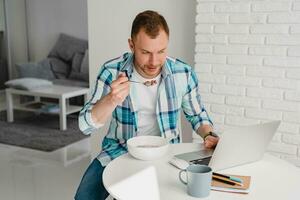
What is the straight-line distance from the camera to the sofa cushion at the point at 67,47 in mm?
5316

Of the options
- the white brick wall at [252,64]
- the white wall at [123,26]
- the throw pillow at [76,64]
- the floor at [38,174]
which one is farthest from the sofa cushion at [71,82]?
the white brick wall at [252,64]

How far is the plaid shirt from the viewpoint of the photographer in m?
1.68

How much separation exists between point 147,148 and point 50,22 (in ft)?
15.5

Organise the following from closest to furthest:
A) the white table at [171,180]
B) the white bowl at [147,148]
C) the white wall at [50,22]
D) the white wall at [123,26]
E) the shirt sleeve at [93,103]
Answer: the white table at [171,180] < the white bowl at [147,148] < the shirt sleeve at [93,103] < the white wall at [123,26] < the white wall at [50,22]

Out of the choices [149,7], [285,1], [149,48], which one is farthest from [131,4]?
[149,48]

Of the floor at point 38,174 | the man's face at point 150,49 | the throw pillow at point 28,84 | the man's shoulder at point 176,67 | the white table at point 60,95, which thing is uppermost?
the man's face at point 150,49

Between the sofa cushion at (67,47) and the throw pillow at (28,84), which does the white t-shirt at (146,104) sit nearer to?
the throw pillow at (28,84)

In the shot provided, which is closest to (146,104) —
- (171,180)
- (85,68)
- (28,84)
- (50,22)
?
(171,180)

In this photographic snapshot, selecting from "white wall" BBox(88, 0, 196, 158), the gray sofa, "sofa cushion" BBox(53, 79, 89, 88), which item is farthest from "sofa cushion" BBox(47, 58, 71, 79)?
"white wall" BBox(88, 0, 196, 158)

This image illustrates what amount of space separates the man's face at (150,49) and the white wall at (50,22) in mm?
4025

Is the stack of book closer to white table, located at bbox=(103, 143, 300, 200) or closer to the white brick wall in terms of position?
white table, located at bbox=(103, 143, 300, 200)

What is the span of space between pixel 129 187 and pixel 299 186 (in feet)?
1.76

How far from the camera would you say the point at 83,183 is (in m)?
1.62

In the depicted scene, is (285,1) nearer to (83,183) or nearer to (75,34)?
(83,183)
